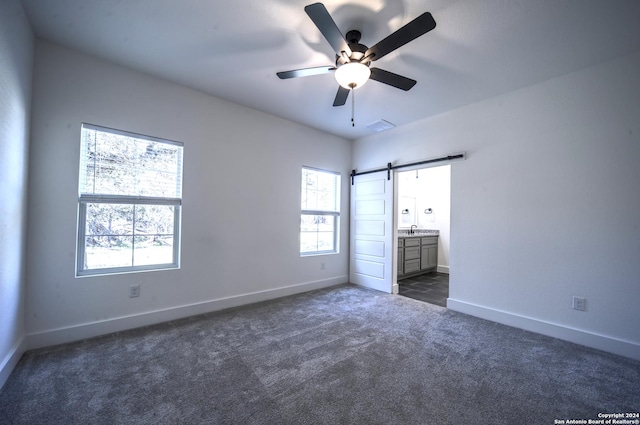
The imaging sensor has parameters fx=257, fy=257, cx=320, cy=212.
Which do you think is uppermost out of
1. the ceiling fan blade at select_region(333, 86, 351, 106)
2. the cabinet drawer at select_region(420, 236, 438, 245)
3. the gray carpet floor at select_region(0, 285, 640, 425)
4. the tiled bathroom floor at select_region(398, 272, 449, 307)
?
the ceiling fan blade at select_region(333, 86, 351, 106)

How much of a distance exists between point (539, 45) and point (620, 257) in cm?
204

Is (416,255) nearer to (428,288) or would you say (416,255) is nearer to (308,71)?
(428,288)

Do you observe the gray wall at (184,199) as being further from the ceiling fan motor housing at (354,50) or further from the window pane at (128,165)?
the ceiling fan motor housing at (354,50)

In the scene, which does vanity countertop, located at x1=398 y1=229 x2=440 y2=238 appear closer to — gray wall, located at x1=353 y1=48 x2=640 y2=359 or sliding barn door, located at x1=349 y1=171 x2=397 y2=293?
sliding barn door, located at x1=349 y1=171 x2=397 y2=293

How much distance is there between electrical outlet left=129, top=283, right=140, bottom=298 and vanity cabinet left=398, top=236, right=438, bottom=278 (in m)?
4.06

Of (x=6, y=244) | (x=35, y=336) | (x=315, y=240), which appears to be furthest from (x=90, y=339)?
(x=315, y=240)

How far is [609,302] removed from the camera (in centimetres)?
239

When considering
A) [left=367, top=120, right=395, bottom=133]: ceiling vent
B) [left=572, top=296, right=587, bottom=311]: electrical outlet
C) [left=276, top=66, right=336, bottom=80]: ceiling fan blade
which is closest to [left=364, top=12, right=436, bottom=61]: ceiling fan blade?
[left=276, top=66, right=336, bottom=80]: ceiling fan blade

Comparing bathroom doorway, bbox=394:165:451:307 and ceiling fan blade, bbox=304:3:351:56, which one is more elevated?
ceiling fan blade, bbox=304:3:351:56

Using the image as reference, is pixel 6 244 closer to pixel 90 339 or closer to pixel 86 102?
pixel 90 339

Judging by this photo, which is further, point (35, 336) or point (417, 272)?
point (417, 272)

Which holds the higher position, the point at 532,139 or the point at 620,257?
the point at 532,139

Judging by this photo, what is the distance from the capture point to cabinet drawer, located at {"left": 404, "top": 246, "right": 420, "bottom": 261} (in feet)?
16.8

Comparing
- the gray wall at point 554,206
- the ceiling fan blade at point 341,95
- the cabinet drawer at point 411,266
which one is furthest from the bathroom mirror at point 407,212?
the ceiling fan blade at point 341,95
